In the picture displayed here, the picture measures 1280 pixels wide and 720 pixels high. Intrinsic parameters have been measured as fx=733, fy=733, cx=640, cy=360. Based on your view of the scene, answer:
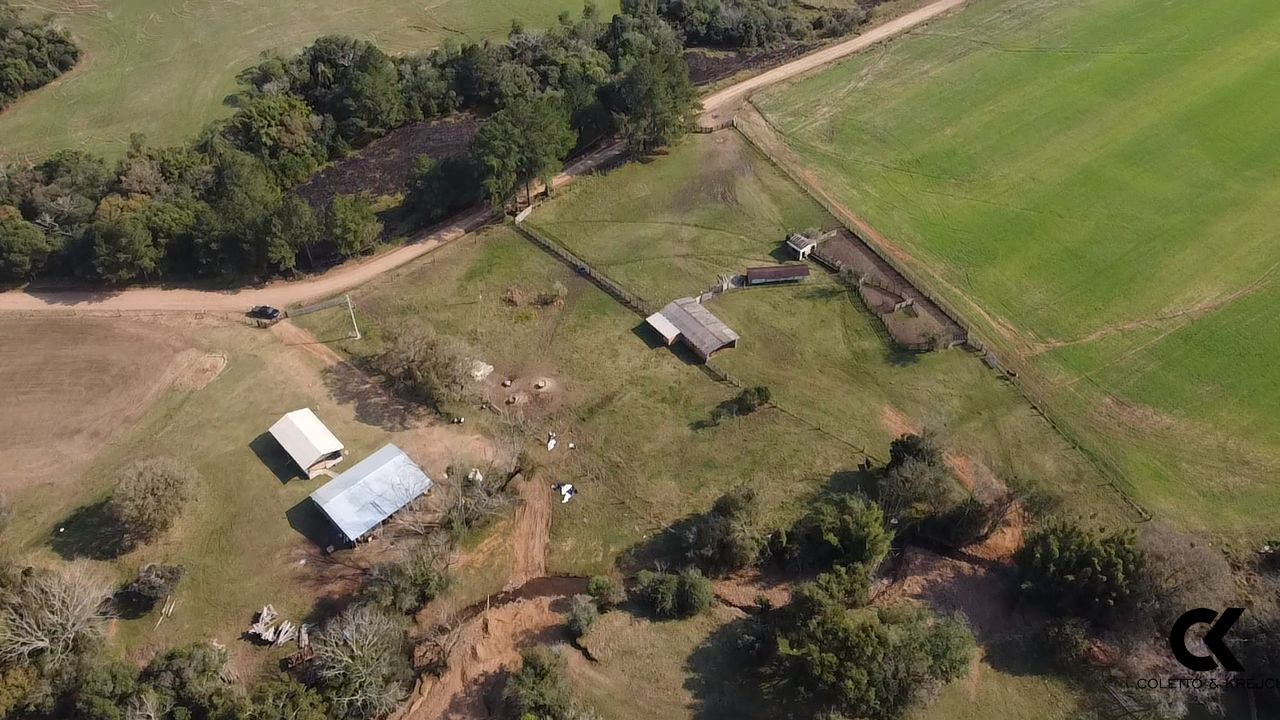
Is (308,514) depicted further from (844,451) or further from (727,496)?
(844,451)

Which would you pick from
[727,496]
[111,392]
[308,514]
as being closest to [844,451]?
[727,496]

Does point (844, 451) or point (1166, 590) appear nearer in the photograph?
point (1166, 590)

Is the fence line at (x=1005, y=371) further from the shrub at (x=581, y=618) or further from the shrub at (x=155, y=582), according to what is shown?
the shrub at (x=155, y=582)

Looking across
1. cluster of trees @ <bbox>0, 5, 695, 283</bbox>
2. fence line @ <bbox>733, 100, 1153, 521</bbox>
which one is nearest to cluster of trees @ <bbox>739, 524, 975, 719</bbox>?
fence line @ <bbox>733, 100, 1153, 521</bbox>

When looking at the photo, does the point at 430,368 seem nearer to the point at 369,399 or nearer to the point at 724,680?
the point at 369,399

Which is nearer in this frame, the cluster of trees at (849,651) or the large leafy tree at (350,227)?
the cluster of trees at (849,651)

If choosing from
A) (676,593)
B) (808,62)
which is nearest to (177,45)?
(808,62)

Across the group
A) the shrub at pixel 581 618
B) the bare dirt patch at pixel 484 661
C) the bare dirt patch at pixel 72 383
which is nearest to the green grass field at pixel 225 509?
the bare dirt patch at pixel 72 383
